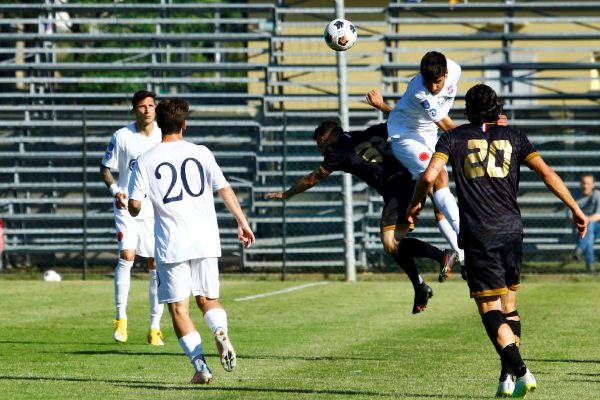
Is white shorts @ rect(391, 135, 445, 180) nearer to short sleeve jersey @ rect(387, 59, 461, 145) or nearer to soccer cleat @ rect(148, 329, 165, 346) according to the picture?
short sleeve jersey @ rect(387, 59, 461, 145)

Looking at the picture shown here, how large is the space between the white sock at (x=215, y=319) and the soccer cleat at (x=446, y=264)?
2735mm

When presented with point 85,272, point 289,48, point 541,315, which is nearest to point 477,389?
point 541,315

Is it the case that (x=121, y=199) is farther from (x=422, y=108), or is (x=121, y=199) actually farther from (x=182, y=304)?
(x=422, y=108)

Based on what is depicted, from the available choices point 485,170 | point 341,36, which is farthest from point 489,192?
point 341,36

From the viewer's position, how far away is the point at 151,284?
1265cm

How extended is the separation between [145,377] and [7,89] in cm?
1948

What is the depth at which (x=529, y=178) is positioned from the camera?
25.1 m

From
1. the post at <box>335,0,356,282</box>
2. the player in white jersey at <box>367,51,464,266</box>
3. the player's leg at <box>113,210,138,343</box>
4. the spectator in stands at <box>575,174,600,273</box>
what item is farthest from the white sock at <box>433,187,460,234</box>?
the spectator in stands at <box>575,174,600,273</box>

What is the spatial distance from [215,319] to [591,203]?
1489 centimetres

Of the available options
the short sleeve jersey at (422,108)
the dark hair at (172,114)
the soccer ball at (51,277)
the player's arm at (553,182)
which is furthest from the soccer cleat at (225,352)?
the soccer ball at (51,277)

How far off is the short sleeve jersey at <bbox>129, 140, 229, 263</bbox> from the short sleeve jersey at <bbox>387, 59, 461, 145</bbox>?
3.20 m

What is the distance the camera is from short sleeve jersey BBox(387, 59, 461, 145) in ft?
38.1

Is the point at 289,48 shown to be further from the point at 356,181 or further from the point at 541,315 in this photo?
the point at 541,315

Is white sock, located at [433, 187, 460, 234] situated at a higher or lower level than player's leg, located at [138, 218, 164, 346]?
higher
